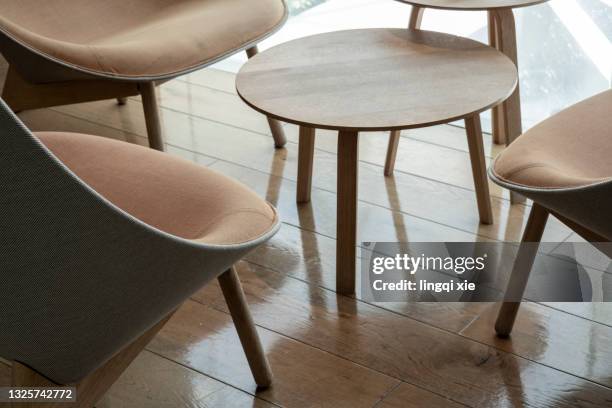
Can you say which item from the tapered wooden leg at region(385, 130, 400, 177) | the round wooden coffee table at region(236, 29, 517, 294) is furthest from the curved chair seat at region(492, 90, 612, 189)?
the tapered wooden leg at region(385, 130, 400, 177)

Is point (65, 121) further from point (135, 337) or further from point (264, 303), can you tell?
point (135, 337)

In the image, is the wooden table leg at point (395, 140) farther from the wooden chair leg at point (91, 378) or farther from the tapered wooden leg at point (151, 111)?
the wooden chair leg at point (91, 378)

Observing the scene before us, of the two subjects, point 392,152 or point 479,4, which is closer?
point 479,4

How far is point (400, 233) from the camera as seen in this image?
216 cm

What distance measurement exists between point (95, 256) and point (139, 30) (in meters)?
1.45

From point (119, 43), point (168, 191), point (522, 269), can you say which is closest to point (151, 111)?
point (119, 43)

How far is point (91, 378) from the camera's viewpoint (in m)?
1.33

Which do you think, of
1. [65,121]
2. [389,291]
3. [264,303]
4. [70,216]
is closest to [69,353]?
[70,216]

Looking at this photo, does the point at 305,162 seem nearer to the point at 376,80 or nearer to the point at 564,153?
the point at 376,80

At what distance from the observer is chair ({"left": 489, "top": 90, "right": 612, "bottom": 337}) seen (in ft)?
4.63

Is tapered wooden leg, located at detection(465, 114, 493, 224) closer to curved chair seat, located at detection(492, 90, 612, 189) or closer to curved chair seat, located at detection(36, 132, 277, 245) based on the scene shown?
curved chair seat, located at detection(492, 90, 612, 189)

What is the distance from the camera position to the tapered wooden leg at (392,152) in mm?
2367

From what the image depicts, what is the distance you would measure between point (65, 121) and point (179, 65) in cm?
80

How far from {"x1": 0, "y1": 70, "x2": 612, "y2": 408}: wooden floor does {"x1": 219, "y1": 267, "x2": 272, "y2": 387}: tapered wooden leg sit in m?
0.04
